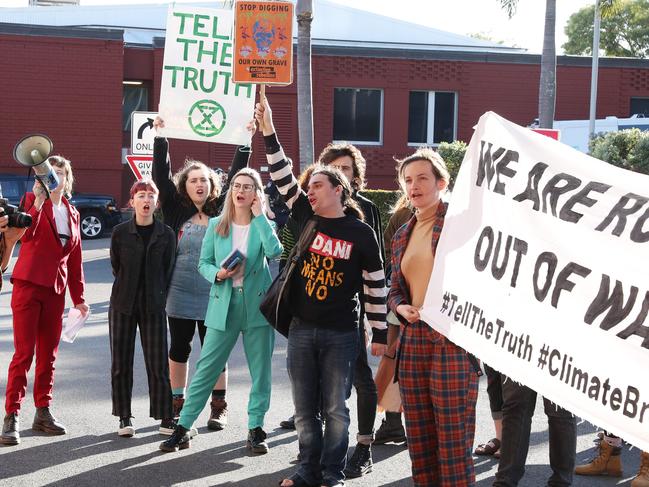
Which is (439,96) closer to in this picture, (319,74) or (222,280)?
(319,74)

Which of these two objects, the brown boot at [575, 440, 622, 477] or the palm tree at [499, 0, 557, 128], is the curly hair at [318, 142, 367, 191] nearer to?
the brown boot at [575, 440, 622, 477]

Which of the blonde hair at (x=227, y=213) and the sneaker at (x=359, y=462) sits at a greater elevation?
the blonde hair at (x=227, y=213)

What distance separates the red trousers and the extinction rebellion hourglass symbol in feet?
5.75

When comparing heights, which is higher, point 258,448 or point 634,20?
point 634,20

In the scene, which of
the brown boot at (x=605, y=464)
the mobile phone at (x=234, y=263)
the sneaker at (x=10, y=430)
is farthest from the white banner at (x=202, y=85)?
the brown boot at (x=605, y=464)

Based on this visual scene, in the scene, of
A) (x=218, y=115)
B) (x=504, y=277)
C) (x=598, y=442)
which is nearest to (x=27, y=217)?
(x=504, y=277)

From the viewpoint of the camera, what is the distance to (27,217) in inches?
225

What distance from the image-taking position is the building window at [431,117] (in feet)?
123

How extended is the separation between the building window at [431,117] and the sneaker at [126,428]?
30060mm

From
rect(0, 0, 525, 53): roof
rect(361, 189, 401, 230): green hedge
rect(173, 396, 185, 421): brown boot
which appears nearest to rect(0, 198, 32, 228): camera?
rect(173, 396, 185, 421): brown boot

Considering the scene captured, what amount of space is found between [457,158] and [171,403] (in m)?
21.7

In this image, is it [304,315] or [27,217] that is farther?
[304,315]

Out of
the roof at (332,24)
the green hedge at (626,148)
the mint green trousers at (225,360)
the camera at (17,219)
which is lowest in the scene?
the mint green trousers at (225,360)

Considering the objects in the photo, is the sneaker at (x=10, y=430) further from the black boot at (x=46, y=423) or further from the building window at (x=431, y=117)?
the building window at (x=431, y=117)
